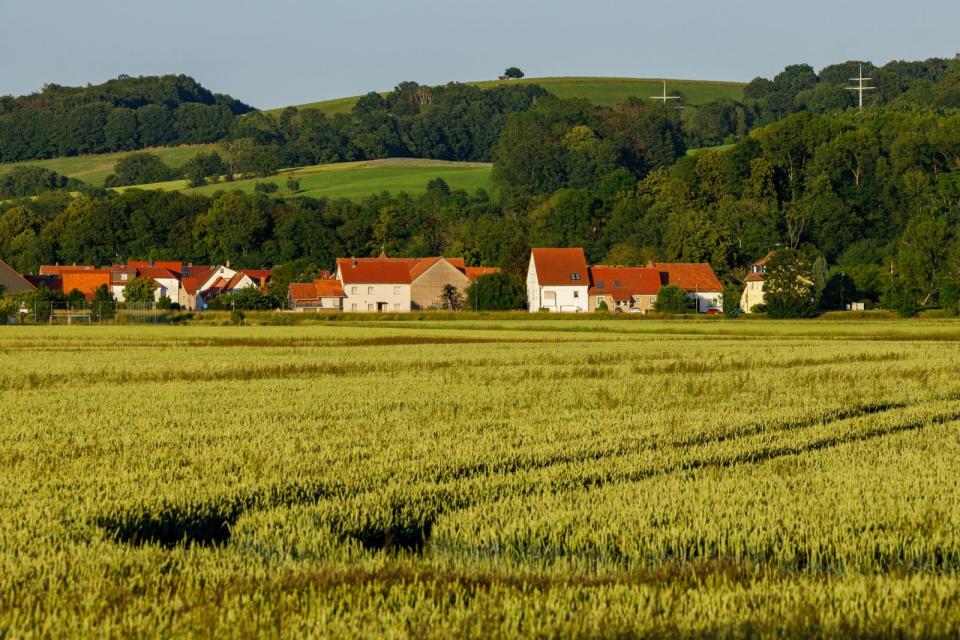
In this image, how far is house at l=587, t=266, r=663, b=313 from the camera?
114 m

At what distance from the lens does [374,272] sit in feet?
Result: 404

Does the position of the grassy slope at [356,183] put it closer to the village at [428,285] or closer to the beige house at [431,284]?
the village at [428,285]

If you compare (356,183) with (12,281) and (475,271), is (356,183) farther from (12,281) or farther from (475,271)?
(12,281)

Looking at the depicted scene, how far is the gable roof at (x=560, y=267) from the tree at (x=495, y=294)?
1114 cm

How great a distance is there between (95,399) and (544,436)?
414 inches

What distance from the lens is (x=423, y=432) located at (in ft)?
53.9

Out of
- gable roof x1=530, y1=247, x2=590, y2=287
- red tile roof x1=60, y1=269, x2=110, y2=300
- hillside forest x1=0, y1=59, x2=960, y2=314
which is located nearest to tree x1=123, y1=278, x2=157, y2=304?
red tile roof x1=60, y1=269, x2=110, y2=300

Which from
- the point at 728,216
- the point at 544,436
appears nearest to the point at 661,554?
the point at 544,436

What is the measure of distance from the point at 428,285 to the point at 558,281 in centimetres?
1569

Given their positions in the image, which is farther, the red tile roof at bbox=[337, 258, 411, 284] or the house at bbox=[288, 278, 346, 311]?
the red tile roof at bbox=[337, 258, 411, 284]

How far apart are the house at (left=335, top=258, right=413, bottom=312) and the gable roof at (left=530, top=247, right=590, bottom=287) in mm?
15385

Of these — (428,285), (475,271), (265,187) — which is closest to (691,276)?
(475,271)

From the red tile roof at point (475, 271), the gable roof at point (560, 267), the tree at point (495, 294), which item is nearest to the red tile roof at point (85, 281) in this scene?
the red tile roof at point (475, 271)

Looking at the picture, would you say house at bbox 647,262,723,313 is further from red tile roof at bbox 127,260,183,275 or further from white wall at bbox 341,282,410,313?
red tile roof at bbox 127,260,183,275
